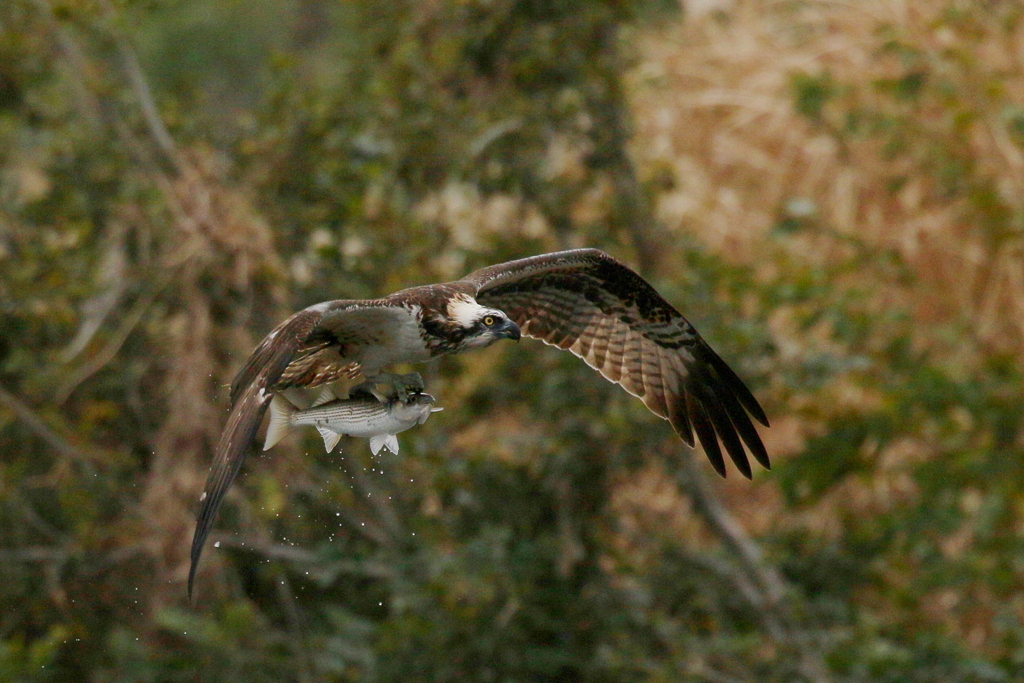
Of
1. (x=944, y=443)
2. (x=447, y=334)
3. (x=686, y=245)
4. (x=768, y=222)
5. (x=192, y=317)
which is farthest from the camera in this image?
(x=768, y=222)

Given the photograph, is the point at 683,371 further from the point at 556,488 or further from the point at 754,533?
the point at 754,533

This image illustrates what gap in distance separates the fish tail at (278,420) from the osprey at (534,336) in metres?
0.10

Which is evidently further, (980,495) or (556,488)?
(980,495)

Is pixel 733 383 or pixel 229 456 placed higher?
pixel 229 456

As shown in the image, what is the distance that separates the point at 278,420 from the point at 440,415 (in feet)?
9.72

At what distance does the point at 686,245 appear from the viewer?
26.8ft

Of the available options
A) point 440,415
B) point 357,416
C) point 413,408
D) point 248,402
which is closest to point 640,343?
point 440,415

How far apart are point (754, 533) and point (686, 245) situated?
7.59 feet

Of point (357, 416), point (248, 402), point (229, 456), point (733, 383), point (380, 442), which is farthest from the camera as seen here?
point (733, 383)

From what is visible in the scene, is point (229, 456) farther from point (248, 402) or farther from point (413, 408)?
point (413, 408)

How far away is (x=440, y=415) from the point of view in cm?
749

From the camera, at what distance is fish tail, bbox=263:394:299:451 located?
4523mm

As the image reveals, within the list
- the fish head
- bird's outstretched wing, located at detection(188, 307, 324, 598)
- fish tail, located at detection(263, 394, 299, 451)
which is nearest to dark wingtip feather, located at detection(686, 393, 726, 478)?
the fish head

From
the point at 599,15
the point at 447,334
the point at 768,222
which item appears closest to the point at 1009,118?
the point at 768,222
